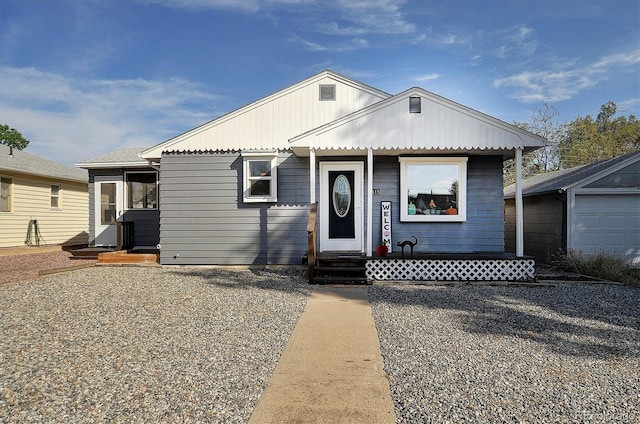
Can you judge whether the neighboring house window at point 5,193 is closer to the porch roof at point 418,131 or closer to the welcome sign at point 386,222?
the porch roof at point 418,131

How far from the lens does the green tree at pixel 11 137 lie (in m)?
39.1

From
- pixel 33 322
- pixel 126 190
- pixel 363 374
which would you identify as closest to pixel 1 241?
pixel 126 190

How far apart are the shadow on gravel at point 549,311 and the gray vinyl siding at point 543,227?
3.21 m

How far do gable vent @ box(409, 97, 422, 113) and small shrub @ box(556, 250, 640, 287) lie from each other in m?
5.61

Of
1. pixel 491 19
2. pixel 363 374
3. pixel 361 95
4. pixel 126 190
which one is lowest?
pixel 363 374

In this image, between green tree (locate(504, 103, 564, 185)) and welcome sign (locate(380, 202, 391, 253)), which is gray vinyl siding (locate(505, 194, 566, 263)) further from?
green tree (locate(504, 103, 564, 185))

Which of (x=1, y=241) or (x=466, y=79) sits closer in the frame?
(x=1, y=241)

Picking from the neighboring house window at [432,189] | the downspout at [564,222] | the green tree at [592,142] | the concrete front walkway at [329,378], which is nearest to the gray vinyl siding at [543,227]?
the downspout at [564,222]

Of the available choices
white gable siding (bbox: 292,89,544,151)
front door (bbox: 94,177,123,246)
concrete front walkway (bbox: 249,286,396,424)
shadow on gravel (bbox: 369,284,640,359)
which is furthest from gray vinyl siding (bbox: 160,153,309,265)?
concrete front walkway (bbox: 249,286,396,424)

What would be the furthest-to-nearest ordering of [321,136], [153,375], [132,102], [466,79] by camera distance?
[132,102] → [466,79] → [321,136] → [153,375]

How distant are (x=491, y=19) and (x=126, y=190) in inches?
548

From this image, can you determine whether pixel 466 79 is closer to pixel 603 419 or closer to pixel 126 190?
pixel 126 190

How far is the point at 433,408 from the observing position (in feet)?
9.12

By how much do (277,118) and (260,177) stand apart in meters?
1.71
